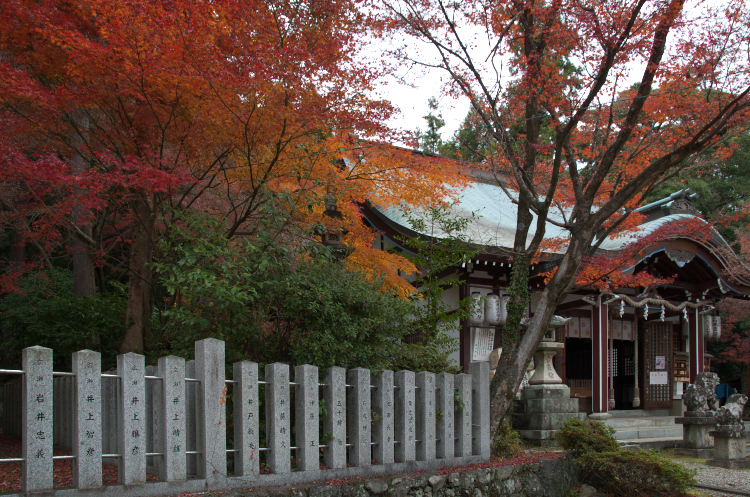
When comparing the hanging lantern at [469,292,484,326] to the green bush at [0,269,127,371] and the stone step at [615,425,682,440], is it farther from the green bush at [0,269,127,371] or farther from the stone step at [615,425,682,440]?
the green bush at [0,269,127,371]

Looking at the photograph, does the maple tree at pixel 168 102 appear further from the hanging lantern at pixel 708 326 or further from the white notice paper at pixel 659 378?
the hanging lantern at pixel 708 326

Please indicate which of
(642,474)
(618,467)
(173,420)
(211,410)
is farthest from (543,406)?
(173,420)

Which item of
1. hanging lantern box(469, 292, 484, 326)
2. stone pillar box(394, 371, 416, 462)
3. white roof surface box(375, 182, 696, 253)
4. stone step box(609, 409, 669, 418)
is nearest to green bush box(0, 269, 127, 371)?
stone pillar box(394, 371, 416, 462)

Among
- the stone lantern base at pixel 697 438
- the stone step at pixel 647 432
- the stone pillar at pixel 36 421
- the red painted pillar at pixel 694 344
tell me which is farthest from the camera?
the red painted pillar at pixel 694 344

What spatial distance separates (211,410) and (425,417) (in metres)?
2.68

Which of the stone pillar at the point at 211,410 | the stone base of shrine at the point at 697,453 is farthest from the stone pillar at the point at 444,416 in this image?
the stone base of shrine at the point at 697,453

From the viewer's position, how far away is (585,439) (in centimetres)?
838

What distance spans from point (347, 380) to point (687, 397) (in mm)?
8979

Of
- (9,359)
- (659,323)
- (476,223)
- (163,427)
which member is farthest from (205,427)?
(659,323)

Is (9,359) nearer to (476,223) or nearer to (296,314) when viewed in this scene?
(296,314)

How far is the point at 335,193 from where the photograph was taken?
365 inches

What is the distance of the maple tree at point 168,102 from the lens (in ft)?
21.9

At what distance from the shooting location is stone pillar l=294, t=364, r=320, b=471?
19.1 ft

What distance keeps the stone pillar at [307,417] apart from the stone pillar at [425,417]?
149 centimetres
